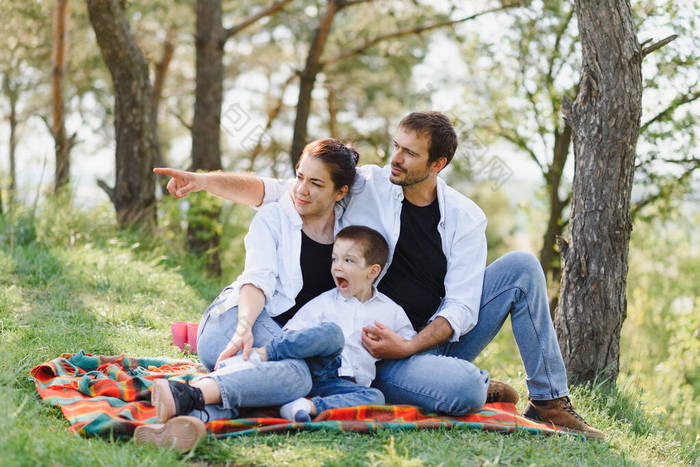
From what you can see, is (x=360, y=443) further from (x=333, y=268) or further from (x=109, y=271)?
(x=109, y=271)

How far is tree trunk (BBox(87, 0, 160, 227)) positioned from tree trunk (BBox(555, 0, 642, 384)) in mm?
4437

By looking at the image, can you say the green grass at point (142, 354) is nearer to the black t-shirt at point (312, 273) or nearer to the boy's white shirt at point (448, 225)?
the boy's white shirt at point (448, 225)

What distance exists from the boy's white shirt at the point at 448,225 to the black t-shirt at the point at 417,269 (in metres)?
0.05

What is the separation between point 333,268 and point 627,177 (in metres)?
2.00

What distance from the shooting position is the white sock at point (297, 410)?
275 centimetres

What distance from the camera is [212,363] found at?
3.05m

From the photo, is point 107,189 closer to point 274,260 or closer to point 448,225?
point 274,260

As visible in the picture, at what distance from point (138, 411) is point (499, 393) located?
1.71 metres

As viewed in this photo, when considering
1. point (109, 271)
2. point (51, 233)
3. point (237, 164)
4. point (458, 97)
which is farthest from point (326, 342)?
point (237, 164)

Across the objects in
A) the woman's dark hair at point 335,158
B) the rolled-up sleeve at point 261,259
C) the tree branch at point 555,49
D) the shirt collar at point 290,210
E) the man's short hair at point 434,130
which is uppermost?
the tree branch at point 555,49

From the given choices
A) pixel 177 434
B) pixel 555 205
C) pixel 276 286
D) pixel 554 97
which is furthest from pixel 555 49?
pixel 177 434

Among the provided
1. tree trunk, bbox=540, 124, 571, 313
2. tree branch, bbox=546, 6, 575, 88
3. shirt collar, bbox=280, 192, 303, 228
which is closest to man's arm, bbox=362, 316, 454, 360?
shirt collar, bbox=280, 192, 303, 228

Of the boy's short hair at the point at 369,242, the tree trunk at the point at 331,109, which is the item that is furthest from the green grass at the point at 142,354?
the tree trunk at the point at 331,109

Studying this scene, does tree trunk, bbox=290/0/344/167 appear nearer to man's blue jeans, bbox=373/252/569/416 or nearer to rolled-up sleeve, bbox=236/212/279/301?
rolled-up sleeve, bbox=236/212/279/301
